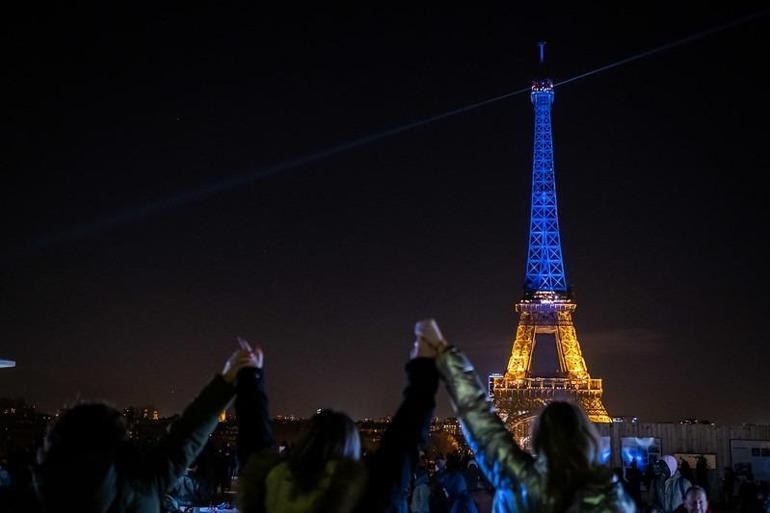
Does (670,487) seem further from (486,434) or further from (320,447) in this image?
(320,447)

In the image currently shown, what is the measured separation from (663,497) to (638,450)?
17590 mm

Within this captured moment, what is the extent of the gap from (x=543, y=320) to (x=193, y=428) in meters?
68.3

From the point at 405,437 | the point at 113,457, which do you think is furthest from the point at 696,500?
the point at 113,457

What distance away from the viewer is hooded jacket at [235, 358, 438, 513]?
2877 mm

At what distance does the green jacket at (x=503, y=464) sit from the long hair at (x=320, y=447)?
Result: 0.44m

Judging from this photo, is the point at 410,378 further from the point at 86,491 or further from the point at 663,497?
the point at 663,497

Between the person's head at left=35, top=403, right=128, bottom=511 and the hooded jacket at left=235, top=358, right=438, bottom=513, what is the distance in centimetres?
54

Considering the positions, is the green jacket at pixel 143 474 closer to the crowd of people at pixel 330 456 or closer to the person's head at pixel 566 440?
the crowd of people at pixel 330 456

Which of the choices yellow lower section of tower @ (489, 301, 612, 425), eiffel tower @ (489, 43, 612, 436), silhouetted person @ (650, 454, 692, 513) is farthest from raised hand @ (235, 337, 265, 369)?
yellow lower section of tower @ (489, 301, 612, 425)

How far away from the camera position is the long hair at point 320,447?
9.62 feet

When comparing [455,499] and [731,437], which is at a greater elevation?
[731,437]

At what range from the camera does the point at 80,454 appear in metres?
3.21

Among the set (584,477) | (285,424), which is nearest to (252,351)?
(584,477)

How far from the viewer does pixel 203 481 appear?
664 inches
